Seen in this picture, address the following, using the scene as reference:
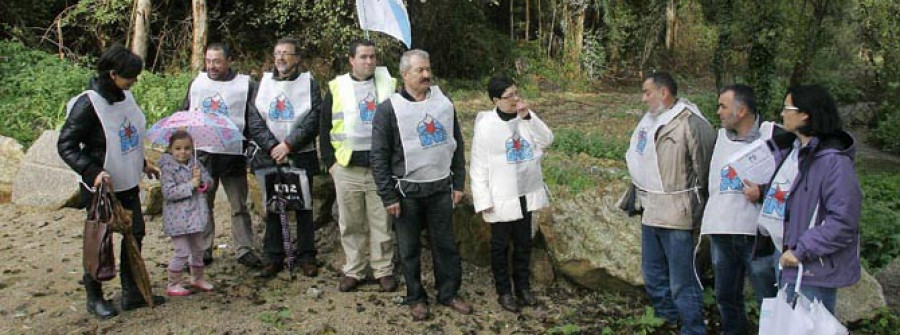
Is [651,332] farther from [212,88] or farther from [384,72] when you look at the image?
[212,88]

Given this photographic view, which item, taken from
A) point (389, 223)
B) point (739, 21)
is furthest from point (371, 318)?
point (739, 21)

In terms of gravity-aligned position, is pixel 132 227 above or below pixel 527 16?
below

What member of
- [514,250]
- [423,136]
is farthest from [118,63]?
[514,250]

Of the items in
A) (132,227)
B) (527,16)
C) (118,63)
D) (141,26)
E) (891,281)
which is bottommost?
(891,281)

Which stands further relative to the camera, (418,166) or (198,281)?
(198,281)

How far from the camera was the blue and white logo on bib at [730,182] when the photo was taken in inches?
150

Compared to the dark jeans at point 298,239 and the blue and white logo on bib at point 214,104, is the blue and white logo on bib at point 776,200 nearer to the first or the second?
the dark jeans at point 298,239

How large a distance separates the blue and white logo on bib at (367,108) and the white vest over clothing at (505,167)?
0.73 metres

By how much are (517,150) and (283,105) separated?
5.60ft

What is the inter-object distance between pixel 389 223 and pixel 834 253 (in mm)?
2882

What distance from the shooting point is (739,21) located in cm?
991

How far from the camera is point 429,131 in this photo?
4.65m

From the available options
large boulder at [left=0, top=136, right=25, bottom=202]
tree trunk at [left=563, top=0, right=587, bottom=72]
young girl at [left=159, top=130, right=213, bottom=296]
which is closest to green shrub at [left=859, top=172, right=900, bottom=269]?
young girl at [left=159, top=130, right=213, bottom=296]

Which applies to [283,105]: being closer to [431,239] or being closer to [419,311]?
[431,239]
